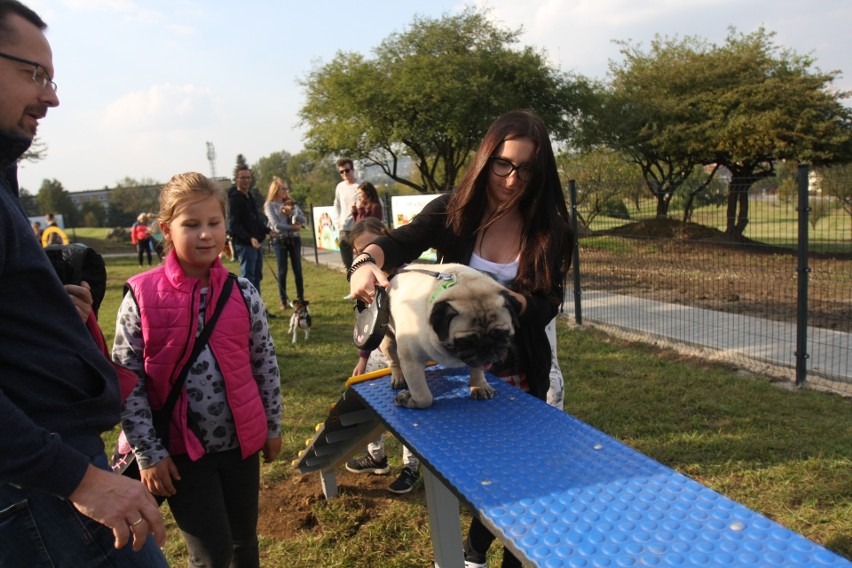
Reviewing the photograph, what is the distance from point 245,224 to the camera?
29.1 feet

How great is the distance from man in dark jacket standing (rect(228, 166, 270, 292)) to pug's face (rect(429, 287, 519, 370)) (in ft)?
22.0

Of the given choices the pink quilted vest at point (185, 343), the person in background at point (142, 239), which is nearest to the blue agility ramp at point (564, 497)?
the pink quilted vest at point (185, 343)

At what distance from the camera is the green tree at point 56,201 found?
2416 inches

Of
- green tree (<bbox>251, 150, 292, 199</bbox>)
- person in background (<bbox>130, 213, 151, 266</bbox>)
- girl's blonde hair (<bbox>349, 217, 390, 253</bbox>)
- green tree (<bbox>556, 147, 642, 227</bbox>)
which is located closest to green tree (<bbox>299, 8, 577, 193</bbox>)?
green tree (<bbox>556, 147, 642, 227</bbox>)

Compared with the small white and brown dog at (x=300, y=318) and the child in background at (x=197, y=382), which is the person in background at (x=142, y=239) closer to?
the small white and brown dog at (x=300, y=318)

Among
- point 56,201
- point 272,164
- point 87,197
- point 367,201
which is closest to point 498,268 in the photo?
point 367,201

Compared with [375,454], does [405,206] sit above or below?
above

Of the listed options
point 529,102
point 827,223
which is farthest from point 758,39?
point 827,223

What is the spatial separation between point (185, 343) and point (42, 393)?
0.89 meters

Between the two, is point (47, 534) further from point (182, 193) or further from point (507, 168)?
point (507, 168)

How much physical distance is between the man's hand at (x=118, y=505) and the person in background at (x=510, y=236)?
139 centimetres

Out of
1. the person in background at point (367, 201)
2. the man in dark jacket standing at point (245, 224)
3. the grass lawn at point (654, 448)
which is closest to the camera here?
the grass lawn at point (654, 448)

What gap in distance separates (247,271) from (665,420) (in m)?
6.75

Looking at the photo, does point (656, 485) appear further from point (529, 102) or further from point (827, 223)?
point (529, 102)
